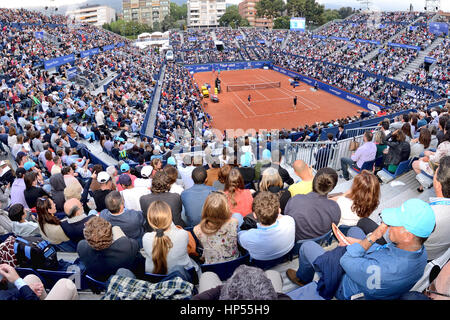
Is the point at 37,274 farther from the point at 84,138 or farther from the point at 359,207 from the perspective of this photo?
the point at 84,138

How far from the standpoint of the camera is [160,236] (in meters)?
3.46

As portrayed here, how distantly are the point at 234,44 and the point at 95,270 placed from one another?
216 feet

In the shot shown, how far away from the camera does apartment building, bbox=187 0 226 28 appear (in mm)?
111319

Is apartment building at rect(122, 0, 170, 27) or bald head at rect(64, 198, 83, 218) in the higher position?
apartment building at rect(122, 0, 170, 27)

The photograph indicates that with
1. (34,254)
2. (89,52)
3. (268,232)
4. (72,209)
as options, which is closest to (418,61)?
(89,52)

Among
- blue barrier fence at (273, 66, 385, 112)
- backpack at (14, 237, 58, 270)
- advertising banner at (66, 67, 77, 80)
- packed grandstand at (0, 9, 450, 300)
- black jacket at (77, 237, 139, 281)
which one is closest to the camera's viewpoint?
packed grandstand at (0, 9, 450, 300)

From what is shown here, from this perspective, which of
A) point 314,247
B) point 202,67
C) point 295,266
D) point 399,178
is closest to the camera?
point 314,247

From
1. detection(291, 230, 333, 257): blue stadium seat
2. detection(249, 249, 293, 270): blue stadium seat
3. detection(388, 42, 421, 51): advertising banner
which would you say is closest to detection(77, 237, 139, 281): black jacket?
detection(249, 249, 293, 270): blue stadium seat

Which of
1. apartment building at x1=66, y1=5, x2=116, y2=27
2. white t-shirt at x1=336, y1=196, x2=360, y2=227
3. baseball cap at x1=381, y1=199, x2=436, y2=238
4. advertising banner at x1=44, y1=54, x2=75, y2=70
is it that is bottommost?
white t-shirt at x1=336, y1=196, x2=360, y2=227

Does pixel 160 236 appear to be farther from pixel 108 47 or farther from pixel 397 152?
pixel 108 47

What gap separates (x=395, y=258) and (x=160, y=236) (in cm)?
252

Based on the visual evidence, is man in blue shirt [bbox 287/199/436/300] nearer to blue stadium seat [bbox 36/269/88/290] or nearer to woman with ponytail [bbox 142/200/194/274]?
woman with ponytail [bbox 142/200/194/274]
